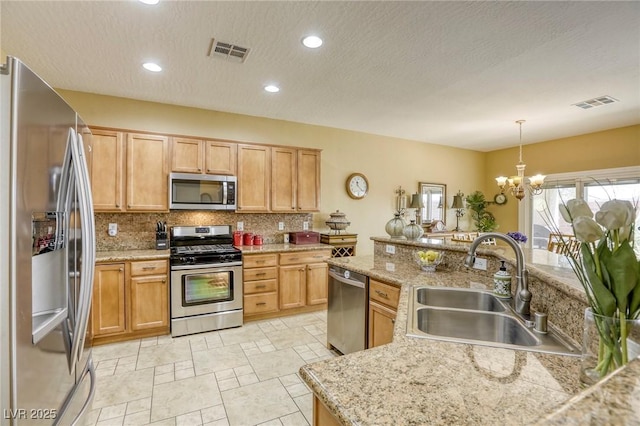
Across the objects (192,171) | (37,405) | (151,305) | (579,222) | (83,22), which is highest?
(83,22)

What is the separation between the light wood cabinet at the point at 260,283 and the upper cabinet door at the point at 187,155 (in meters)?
1.29

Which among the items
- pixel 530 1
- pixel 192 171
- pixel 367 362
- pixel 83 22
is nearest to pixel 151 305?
pixel 192 171

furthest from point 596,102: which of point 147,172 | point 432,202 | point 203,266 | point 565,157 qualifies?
point 147,172

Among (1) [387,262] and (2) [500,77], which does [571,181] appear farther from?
(1) [387,262]

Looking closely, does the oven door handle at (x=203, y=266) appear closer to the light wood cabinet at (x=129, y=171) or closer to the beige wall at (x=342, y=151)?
the light wood cabinet at (x=129, y=171)

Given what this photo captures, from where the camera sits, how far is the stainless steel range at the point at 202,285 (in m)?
3.41

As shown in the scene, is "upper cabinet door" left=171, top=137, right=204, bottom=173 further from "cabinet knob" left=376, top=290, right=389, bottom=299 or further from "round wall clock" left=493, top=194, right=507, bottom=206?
"round wall clock" left=493, top=194, right=507, bottom=206

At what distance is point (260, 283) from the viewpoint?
153 inches

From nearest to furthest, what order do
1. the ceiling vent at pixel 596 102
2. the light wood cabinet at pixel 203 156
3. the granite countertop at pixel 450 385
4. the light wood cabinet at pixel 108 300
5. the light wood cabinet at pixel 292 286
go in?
the granite countertop at pixel 450 385
the light wood cabinet at pixel 108 300
the ceiling vent at pixel 596 102
the light wood cabinet at pixel 203 156
the light wood cabinet at pixel 292 286

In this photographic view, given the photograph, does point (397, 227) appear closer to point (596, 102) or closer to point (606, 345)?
point (606, 345)

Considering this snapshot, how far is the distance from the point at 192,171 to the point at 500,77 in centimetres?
359

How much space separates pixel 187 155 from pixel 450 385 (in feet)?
12.2

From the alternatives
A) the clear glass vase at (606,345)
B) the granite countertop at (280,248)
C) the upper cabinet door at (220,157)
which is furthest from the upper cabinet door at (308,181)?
the clear glass vase at (606,345)

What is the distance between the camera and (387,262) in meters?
2.99
